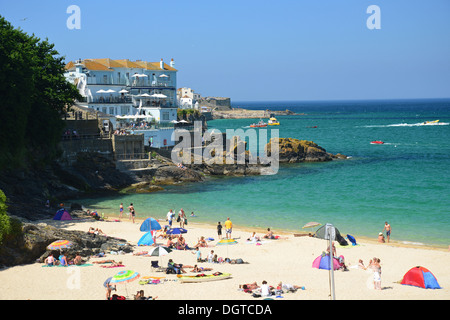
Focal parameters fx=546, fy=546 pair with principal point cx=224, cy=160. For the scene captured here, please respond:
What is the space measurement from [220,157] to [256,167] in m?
4.18

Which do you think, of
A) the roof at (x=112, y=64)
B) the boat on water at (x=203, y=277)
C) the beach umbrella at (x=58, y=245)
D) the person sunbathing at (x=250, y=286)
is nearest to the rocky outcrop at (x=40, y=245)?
the beach umbrella at (x=58, y=245)

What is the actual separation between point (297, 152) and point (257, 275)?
4623 cm

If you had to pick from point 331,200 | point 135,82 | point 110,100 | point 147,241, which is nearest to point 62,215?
point 147,241

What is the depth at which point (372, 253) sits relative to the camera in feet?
92.3

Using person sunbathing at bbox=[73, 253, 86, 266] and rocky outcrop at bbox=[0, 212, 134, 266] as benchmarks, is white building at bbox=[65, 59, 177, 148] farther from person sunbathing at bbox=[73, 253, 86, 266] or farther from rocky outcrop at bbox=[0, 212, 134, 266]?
person sunbathing at bbox=[73, 253, 86, 266]

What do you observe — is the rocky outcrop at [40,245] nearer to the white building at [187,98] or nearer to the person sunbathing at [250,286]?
the person sunbathing at [250,286]

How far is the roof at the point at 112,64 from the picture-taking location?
2559 inches

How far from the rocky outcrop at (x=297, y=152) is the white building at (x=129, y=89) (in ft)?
45.3

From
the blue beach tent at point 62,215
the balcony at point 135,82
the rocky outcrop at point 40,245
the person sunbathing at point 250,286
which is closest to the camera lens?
the person sunbathing at point 250,286

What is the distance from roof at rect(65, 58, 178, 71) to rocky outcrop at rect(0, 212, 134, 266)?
4059 centimetres

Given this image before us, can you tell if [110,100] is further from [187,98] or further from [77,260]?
[187,98]

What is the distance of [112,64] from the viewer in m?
67.9

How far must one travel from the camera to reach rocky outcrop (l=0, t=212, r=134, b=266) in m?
23.6
